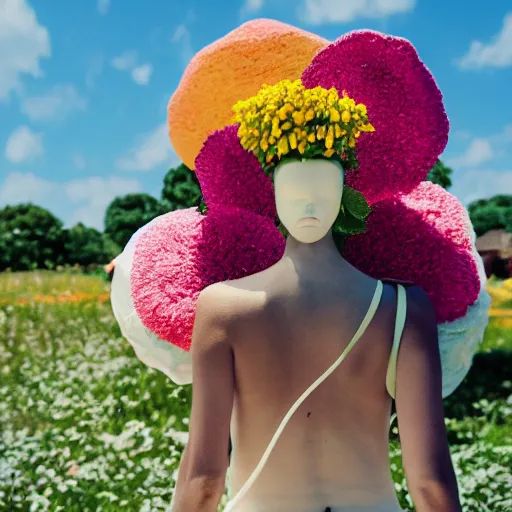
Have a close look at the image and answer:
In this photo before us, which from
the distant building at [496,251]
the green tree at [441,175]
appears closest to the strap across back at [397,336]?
the green tree at [441,175]

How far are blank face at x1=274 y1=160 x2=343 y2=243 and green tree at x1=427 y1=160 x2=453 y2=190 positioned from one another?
4.31 meters

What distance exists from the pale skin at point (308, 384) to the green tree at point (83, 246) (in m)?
27.0

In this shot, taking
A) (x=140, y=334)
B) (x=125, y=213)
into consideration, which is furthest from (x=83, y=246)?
(x=140, y=334)

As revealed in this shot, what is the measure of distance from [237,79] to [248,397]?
3.09ft

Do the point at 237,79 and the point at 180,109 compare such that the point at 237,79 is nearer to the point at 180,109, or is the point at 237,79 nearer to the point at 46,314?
the point at 180,109

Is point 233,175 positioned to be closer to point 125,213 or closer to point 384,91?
point 384,91

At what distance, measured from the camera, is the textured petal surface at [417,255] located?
187cm

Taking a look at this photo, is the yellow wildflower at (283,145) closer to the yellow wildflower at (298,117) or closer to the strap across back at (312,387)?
the yellow wildflower at (298,117)

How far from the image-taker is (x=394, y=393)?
168 cm

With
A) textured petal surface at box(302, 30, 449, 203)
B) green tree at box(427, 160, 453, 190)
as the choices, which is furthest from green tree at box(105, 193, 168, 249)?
textured petal surface at box(302, 30, 449, 203)

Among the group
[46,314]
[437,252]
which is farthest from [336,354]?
[46,314]

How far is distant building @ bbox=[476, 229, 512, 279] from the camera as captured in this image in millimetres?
26688

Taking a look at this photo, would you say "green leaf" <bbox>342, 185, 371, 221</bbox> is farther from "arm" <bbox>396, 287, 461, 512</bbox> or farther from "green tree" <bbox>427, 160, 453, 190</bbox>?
"green tree" <bbox>427, 160, 453, 190</bbox>

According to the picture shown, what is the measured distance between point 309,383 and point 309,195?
45 cm
